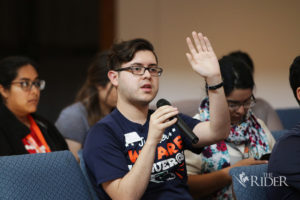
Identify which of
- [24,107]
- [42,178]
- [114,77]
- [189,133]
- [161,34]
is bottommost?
[42,178]

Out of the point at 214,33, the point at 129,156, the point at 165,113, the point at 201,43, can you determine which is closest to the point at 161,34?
the point at 214,33

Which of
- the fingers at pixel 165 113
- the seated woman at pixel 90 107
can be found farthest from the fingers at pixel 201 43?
the seated woman at pixel 90 107

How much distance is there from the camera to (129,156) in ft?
5.36

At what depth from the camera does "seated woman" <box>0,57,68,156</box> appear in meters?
2.36

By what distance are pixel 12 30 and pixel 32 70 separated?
405 cm

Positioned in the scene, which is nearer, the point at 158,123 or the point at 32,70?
the point at 158,123

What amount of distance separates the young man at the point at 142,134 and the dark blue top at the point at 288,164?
26cm

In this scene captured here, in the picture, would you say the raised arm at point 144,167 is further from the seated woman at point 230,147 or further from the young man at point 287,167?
the seated woman at point 230,147

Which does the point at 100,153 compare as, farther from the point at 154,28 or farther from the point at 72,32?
the point at 72,32

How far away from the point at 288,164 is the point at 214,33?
6.21 feet

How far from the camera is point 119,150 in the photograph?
1605 millimetres

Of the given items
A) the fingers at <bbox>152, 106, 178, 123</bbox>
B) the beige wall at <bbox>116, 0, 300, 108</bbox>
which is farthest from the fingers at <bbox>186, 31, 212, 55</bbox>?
the beige wall at <bbox>116, 0, 300, 108</bbox>

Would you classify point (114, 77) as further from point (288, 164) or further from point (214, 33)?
point (214, 33)

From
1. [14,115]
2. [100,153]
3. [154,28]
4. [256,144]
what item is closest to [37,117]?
[14,115]
